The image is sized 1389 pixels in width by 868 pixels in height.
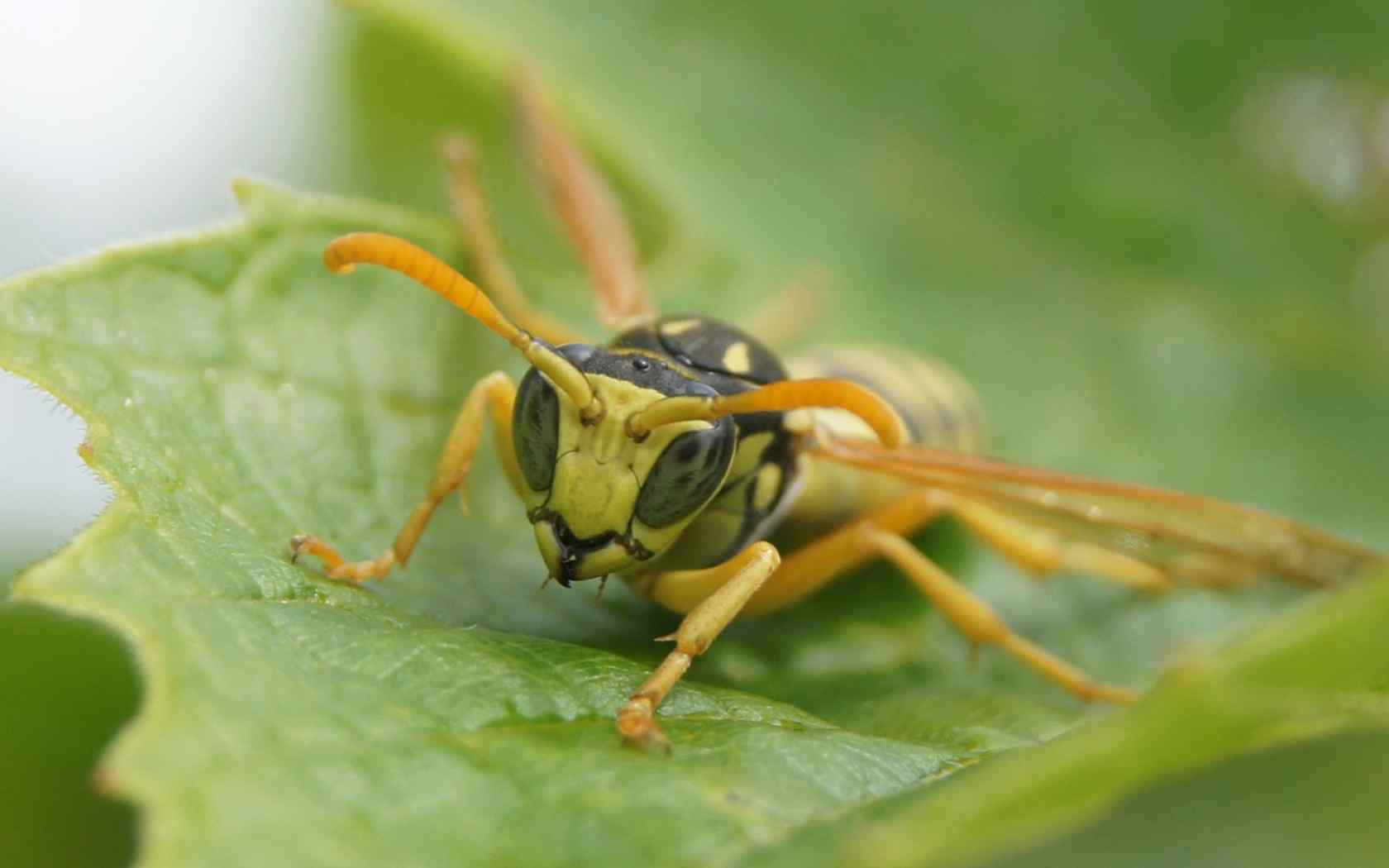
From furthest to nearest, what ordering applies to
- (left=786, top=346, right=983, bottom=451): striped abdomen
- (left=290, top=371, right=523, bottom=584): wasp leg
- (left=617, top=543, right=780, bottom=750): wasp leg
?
(left=786, top=346, right=983, bottom=451): striped abdomen < (left=290, top=371, right=523, bottom=584): wasp leg < (left=617, top=543, right=780, bottom=750): wasp leg

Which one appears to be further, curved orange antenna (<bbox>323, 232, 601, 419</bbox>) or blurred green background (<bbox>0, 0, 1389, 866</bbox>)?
blurred green background (<bbox>0, 0, 1389, 866</bbox>)

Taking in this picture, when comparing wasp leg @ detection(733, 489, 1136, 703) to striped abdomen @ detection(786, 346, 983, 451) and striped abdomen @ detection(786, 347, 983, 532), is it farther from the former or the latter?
striped abdomen @ detection(786, 346, 983, 451)

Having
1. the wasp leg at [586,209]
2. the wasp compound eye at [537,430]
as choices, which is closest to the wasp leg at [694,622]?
the wasp compound eye at [537,430]

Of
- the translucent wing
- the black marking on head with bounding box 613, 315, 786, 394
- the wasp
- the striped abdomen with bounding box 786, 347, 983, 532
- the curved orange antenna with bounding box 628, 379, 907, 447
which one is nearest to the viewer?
the curved orange antenna with bounding box 628, 379, 907, 447

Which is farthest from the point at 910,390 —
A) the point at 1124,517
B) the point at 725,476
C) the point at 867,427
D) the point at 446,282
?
the point at 446,282

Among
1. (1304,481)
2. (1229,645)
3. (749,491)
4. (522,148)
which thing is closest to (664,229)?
(522,148)

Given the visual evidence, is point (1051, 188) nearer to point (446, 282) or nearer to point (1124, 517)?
point (1124, 517)

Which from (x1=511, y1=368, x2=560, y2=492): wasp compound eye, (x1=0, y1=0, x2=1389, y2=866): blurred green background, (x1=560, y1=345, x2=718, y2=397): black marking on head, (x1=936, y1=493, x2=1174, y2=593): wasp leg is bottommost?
(x1=511, y1=368, x2=560, y2=492): wasp compound eye

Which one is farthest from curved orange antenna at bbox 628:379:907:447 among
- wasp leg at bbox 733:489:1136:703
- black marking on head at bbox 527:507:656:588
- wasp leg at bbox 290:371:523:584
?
wasp leg at bbox 733:489:1136:703

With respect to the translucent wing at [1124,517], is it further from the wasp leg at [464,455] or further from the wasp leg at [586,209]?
the wasp leg at [586,209]
